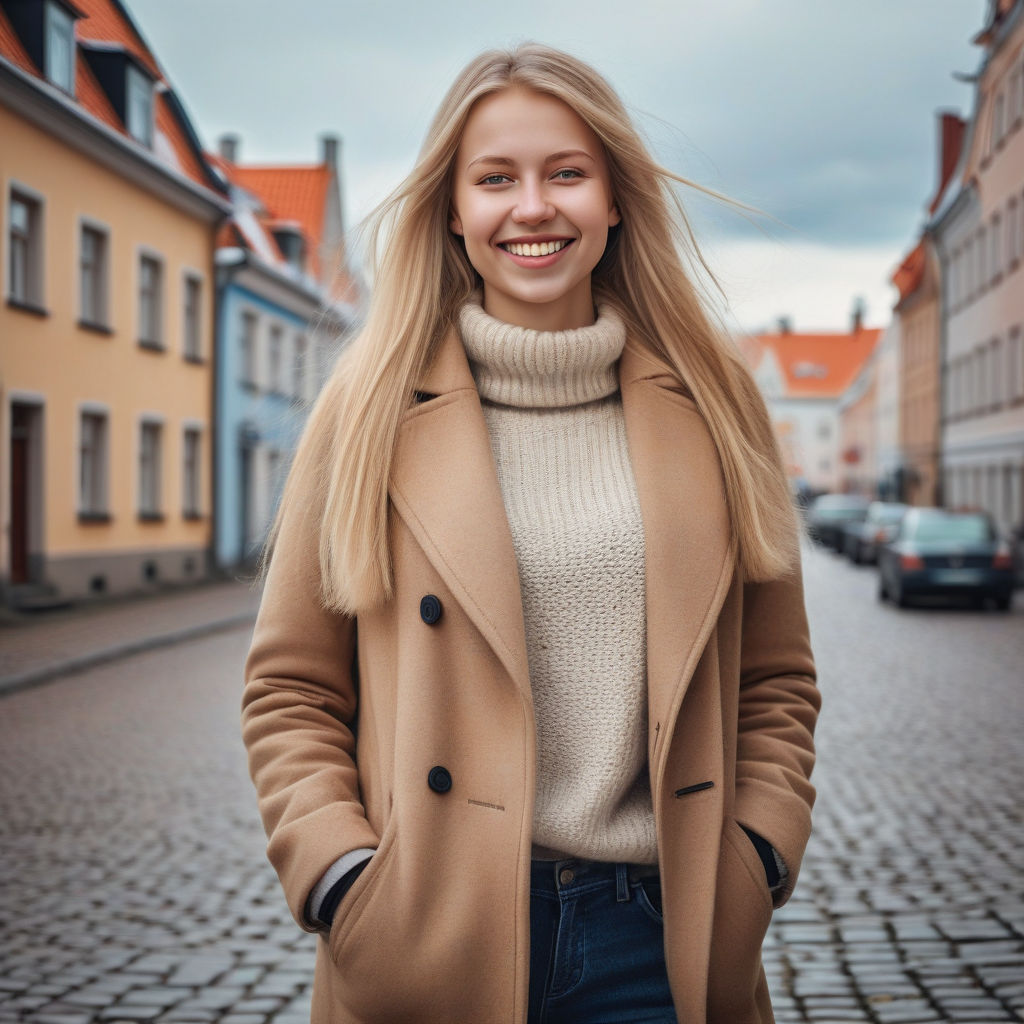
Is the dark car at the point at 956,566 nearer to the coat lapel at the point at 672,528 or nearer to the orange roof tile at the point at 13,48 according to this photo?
the orange roof tile at the point at 13,48

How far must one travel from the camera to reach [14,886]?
6012 mm

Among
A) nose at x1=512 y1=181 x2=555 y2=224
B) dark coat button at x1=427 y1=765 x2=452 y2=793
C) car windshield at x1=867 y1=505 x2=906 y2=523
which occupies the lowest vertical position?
car windshield at x1=867 y1=505 x2=906 y2=523

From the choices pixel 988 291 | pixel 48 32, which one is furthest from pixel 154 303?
pixel 988 291

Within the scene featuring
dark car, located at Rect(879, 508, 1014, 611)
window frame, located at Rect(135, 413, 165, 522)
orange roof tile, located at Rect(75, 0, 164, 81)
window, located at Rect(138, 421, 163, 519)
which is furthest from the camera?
window, located at Rect(138, 421, 163, 519)

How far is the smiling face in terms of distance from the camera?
223cm

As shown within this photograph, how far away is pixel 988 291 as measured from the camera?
36875 mm

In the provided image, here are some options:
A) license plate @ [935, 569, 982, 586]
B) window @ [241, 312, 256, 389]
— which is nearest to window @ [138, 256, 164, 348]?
window @ [241, 312, 256, 389]

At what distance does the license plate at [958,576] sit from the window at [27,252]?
13736mm

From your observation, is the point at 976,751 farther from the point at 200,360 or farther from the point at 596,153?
the point at 200,360

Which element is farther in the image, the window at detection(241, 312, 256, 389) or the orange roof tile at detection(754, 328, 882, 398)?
the orange roof tile at detection(754, 328, 882, 398)

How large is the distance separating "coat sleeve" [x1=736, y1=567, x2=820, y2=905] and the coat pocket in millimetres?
99

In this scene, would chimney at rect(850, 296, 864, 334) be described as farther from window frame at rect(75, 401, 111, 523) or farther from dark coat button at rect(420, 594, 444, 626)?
dark coat button at rect(420, 594, 444, 626)

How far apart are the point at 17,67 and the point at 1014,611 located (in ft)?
52.8

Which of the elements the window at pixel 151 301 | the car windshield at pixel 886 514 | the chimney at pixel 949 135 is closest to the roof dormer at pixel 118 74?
the window at pixel 151 301
